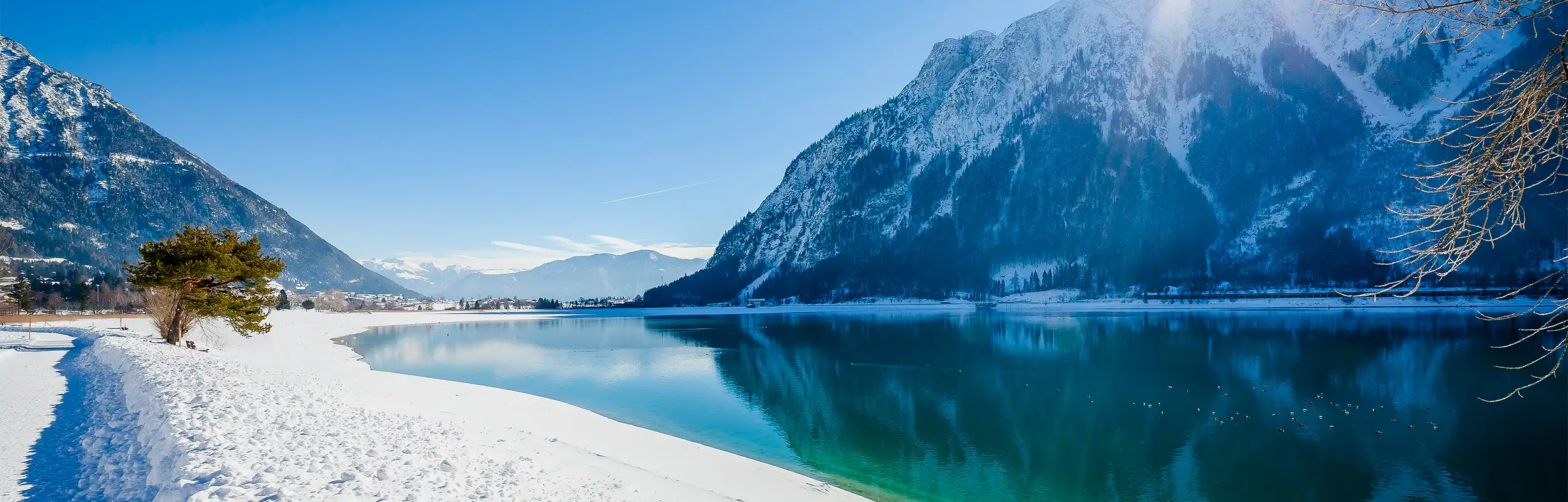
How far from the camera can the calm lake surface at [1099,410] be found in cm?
1948

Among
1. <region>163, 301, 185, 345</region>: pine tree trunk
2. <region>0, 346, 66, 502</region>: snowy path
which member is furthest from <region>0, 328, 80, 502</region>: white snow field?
<region>163, 301, 185, 345</region>: pine tree trunk

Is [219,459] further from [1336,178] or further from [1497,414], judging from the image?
[1336,178]

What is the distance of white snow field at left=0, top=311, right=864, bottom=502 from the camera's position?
11.6m

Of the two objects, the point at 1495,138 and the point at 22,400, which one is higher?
the point at 1495,138

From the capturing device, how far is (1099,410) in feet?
94.7

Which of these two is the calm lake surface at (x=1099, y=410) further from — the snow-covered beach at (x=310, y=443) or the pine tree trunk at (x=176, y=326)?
the pine tree trunk at (x=176, y=326)

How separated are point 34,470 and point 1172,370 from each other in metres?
47.1

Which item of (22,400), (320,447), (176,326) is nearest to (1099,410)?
(320,447)

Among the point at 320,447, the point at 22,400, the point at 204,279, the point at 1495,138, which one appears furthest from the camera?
the point at 204,279

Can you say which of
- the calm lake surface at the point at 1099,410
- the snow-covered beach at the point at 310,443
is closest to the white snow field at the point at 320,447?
the snow-covered beach at the point at 310,443

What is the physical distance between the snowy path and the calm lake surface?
16.2m

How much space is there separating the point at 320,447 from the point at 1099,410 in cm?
2832

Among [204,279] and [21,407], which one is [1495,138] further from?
[204,279]

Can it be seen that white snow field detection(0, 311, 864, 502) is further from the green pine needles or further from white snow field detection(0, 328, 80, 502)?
the green pine needles
